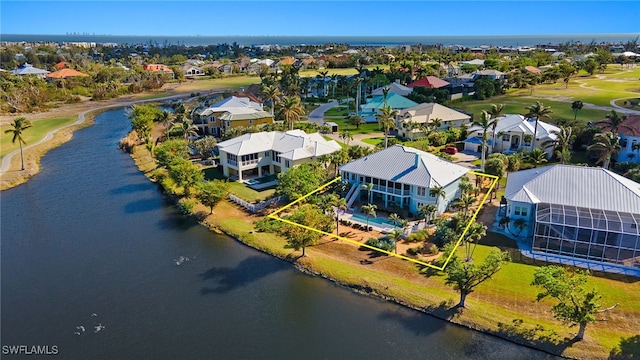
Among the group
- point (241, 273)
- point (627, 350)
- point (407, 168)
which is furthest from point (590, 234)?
point (241, 273)

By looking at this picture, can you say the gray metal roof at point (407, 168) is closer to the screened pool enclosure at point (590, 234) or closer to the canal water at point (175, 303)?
the screened pool enclosure at point (590, 234)

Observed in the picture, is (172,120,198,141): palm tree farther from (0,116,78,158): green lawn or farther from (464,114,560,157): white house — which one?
(464,114,560,157): white house

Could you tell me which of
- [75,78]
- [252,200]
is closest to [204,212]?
[252,200]

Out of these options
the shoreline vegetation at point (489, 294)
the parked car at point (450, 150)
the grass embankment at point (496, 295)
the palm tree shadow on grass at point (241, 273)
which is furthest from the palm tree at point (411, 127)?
the palm tree shadow on grass at point (241, 273)

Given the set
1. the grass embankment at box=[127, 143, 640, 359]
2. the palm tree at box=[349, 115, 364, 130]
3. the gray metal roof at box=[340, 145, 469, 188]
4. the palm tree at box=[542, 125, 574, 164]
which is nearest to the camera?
the grass embankment at box=[127, 143, 640, 359]

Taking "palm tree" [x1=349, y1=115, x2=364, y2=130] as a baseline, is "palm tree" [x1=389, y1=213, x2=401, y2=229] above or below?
below

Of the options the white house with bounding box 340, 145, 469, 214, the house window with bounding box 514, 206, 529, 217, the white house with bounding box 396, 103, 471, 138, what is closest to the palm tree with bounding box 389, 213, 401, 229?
the white house with bounding box 340, 145, 469, 214
